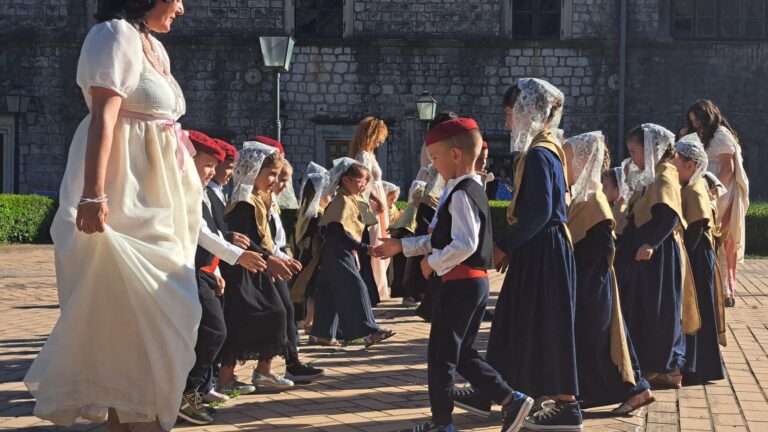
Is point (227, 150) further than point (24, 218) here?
No

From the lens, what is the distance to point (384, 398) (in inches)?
225

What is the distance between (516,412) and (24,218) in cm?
1607

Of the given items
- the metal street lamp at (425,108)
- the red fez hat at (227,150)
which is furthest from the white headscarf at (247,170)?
the metal street lamp at (425,108)

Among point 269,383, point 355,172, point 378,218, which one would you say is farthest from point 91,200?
point 378,218

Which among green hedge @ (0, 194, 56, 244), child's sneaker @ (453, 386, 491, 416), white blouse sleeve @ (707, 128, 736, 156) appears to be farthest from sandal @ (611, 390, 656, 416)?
green hedge @ (0, 194, 56, 244)

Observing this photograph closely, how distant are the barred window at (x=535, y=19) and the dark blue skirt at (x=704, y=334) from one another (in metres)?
17.1

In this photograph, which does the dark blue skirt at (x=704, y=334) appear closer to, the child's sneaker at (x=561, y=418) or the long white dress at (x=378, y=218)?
the child's sneaker at (x=561, y=418)

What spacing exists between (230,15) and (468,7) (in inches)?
204

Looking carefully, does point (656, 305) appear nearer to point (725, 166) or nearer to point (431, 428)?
point (431, 428)

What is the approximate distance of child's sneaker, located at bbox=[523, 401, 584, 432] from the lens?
16.1 ft

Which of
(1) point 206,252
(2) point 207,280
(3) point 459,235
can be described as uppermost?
(3) point 459,235

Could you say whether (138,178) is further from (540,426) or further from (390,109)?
(390,109)

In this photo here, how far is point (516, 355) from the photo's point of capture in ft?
16.3

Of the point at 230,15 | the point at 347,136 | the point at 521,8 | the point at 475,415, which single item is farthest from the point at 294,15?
the point at 475,415
